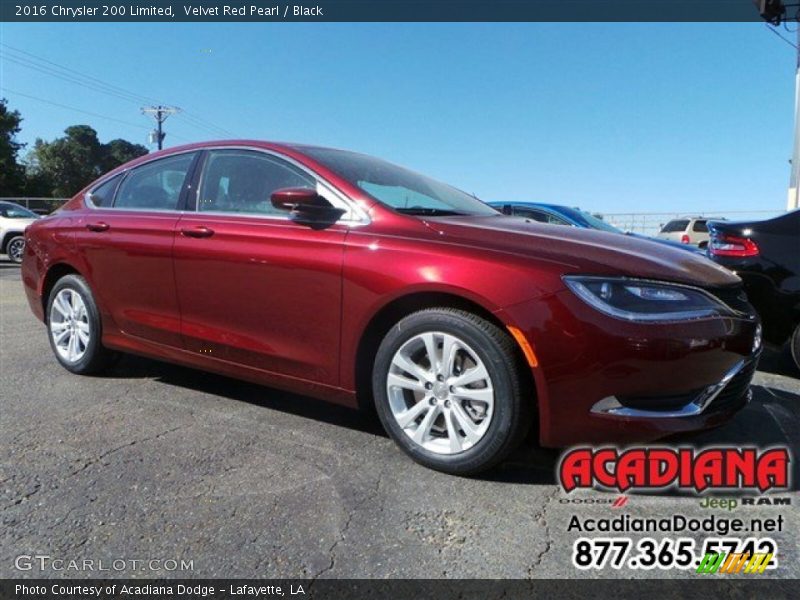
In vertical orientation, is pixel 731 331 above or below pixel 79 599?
above

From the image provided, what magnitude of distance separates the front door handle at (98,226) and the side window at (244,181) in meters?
0.83

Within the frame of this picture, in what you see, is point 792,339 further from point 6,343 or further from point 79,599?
point 6,343

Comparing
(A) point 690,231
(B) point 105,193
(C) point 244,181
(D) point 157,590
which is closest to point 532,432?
(D) point 157,590

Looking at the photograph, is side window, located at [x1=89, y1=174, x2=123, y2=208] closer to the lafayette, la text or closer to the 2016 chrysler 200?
the 2016 chrysler 200

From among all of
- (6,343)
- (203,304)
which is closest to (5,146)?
(6,343)

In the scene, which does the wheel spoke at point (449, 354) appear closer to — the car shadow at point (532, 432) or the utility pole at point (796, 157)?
the car shadow at point (532, 432)

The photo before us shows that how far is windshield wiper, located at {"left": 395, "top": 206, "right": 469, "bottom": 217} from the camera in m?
3.01

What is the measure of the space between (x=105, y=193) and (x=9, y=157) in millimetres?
45723

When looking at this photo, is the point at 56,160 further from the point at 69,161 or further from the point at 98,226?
the point at 98,226

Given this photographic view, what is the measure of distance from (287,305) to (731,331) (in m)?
2.04

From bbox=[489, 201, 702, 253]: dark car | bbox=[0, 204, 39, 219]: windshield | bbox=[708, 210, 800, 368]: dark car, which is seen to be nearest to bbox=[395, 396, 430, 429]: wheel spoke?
bbox=[708, 210, 800, 368]: dark car

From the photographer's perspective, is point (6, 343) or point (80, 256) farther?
point (6, 343)

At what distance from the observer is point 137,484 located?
250 cm

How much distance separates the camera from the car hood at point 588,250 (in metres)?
2.41
